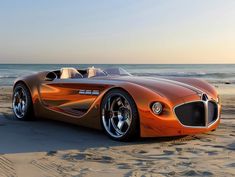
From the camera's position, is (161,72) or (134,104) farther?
(161,72)

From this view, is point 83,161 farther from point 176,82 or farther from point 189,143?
point 176,82

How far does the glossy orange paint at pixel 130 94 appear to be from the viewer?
5414mm

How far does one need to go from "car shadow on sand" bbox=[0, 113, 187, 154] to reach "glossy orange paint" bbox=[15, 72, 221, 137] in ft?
0.56

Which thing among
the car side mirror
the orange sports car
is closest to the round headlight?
the orange sports car

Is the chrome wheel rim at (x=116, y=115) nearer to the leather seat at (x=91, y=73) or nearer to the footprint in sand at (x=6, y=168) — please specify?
the leather seat at (x=91, y=73)

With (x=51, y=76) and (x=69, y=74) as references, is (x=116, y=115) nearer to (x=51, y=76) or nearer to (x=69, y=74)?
(x=69, y=74)

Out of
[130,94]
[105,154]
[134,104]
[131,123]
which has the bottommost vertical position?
[105,154]

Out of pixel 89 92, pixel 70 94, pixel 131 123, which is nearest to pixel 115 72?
pixel 70 94

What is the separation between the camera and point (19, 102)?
25.7 feet

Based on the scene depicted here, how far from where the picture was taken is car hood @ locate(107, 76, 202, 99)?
5629 mm

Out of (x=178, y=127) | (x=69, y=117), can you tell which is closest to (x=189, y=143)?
(x=178, y=127)

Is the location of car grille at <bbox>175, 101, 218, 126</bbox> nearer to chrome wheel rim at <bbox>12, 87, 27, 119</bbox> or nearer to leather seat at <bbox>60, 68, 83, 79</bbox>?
leather seat at <bbox>60, 68, 83, 79</bbox>

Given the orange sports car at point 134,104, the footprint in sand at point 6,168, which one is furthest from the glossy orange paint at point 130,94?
the footprint in sand at point 6,168

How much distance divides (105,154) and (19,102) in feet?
11.3
